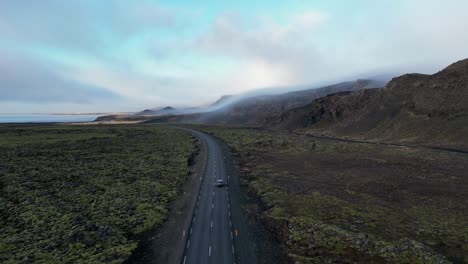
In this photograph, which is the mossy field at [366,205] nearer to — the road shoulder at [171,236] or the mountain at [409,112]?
the road shoulder at [171,236]

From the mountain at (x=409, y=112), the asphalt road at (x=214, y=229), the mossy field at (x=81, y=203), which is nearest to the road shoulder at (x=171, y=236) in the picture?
the asphalt road at (x=214, y=229)

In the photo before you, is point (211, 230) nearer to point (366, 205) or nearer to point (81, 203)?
point (81, 203)

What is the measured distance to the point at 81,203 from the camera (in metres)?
45.6

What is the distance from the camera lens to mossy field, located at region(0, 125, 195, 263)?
30.9 meters

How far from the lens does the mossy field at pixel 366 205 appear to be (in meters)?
30.7

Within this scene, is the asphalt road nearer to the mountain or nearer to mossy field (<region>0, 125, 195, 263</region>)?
mossy field (<region>0, 125, 195, 263</region>)

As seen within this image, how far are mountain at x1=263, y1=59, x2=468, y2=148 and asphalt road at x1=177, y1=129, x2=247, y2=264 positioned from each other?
8463 centimetres

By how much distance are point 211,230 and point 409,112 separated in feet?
410

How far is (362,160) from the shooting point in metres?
80.8

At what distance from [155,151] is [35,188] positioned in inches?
1829

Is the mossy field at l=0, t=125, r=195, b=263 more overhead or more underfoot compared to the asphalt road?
more overhead

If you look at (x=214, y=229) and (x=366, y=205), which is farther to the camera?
(x=366, y=205)

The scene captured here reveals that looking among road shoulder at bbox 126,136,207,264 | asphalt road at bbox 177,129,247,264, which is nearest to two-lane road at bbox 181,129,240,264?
asphalt road at bbox 177,129,247,264

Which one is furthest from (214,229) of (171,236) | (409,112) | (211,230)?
(409,112)
